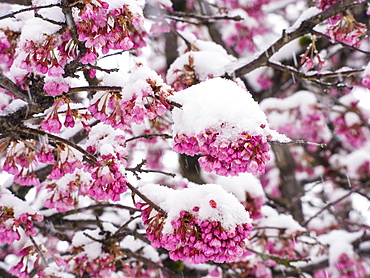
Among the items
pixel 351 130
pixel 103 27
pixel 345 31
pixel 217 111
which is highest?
pixel 351 130

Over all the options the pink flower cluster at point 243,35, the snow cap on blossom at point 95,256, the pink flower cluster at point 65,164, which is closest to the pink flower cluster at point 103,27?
the pink flower cluster at point 65,164

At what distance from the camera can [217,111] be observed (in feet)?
5.26

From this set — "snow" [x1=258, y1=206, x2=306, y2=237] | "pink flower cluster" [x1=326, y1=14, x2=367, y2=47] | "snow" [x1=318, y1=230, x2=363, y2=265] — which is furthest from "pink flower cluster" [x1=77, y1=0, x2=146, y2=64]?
"snow" [x1=318, y1=230, x2=363, y2=265]

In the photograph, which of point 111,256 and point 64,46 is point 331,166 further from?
point 64,46

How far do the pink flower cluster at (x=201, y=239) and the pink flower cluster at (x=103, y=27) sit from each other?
0.88 meters

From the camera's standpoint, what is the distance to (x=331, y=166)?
6832mm

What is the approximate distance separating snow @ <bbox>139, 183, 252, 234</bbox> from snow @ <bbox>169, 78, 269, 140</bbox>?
354 millimetres

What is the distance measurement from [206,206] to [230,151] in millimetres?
346

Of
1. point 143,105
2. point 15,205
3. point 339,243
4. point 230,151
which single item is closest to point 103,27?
point 143,105

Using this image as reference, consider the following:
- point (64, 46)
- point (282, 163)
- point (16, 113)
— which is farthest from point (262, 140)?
point (282, 163)

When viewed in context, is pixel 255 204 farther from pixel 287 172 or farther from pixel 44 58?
pixel 287 172

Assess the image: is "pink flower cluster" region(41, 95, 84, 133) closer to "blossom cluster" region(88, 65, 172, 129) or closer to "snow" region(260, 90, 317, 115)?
"blossom cluster" region(88, 65, 172, 129)

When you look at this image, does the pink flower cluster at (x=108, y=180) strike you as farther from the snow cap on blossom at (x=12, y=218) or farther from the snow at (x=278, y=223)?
the snow at (x=278, y=223)

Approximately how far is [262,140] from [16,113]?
1432 millimetres
